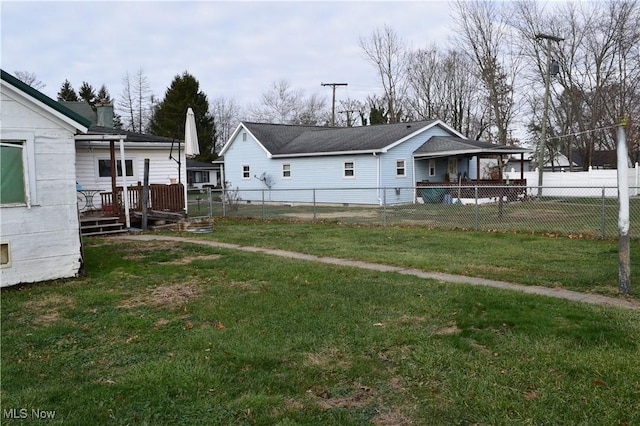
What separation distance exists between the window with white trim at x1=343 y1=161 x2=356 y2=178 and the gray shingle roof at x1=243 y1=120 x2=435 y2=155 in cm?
72

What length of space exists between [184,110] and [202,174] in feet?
21.3

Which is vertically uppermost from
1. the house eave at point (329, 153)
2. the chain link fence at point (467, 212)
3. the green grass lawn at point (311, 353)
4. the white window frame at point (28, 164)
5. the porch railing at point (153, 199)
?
the house eave at point (329, 153)

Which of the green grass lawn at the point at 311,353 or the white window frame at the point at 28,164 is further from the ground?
the white window frame at the point at 28,164

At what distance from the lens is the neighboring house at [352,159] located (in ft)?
82.1

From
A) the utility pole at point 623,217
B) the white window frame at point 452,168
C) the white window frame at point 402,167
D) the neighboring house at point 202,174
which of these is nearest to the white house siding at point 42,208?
the utility pole at point 623,217

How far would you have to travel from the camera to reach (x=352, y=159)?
25.8m

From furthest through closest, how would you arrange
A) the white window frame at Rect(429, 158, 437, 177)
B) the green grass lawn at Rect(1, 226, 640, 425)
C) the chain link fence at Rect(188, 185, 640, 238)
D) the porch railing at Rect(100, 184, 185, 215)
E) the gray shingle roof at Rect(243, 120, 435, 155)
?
the white window frame at Rect(429, 158, 437, 177), the gray shingle roof at Rect(243, 120, 435, 155), the porch railing at Rect(100, 184, 185, 215), the chain link fence at Rect(188, 185, 640, 238), the green grass lawn at Rect(1, 226, 640, 425)

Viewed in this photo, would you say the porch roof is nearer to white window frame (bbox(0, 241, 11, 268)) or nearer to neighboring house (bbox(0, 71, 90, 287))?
neighboring house (bbox(0, 71, 90, 287))

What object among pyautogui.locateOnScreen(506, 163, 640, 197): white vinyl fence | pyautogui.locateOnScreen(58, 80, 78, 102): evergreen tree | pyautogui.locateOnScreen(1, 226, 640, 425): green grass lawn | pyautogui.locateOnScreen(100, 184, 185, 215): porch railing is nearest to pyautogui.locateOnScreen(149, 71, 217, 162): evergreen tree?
pyautogui.locateOnScreen(58, 80, 78, 102): evergreen tree

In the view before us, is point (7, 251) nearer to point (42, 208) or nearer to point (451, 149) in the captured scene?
point (42, 208)

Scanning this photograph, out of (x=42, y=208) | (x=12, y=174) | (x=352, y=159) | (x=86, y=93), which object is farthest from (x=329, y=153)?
(x=86, y=93)

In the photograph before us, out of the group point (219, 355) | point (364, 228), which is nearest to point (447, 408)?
point (219, 355)

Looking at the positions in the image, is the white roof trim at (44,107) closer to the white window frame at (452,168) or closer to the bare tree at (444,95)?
the white window frame at (452,168)

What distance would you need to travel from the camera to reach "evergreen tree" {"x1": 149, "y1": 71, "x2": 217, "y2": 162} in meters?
50.7
